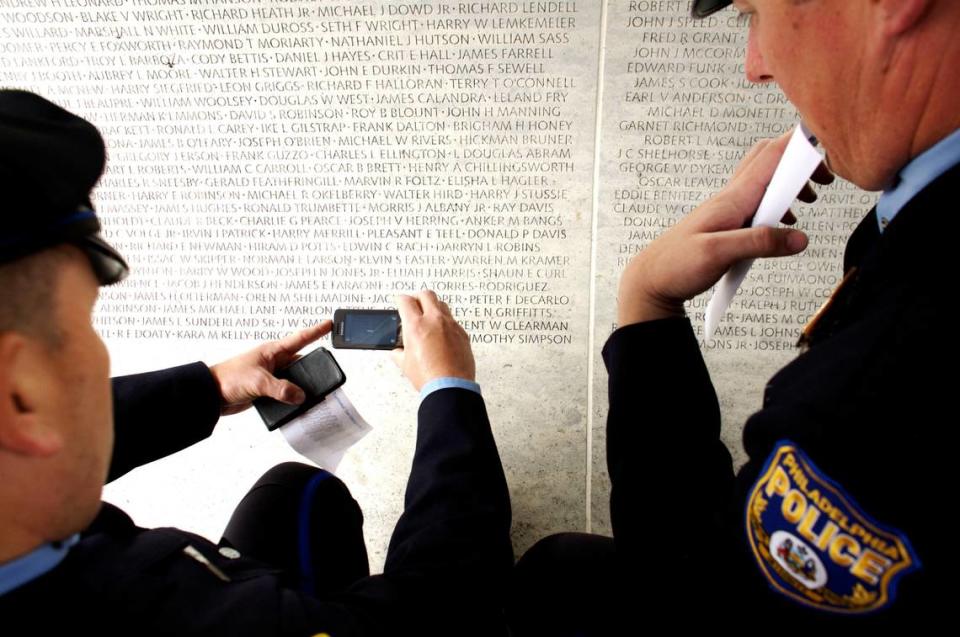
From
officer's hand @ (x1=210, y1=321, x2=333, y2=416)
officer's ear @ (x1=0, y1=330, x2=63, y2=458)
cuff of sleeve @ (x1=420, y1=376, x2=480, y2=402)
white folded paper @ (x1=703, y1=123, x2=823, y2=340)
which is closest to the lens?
officer's ear @ (x1=0, y1=330, x2=63, y2=458)

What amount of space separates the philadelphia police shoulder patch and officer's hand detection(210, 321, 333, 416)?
0.81 meters

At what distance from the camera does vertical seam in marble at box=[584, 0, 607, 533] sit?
125 cm

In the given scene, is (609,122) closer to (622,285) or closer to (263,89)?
(622,285)

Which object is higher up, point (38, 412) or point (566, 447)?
point (38, 412)

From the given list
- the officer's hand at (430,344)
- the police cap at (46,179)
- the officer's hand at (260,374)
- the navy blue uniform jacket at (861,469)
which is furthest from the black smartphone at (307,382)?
the navy blue uniform jacket at (861,469)

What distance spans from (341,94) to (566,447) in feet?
3.40

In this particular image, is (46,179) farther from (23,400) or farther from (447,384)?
(447,384)

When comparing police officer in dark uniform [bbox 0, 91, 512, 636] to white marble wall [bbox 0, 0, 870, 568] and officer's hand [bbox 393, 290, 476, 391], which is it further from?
white marble wall [bbox 0, 0, 870, 568]

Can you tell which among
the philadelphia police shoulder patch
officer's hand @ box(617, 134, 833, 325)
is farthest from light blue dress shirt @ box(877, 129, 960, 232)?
the philadelphia police shoulder patch

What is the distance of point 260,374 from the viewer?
1.05 metres

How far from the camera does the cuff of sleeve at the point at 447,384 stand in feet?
2.76

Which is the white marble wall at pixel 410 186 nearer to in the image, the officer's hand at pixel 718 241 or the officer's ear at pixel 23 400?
the officer's hand at pixel 718 241

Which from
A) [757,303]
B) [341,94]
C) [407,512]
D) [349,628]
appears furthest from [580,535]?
[341,94]

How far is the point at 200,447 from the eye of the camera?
1.47 m
